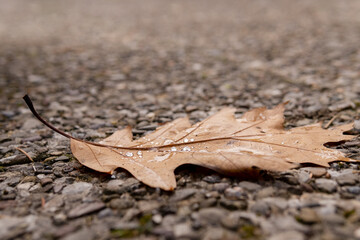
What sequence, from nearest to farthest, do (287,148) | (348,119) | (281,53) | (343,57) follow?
(287,148)
(348,119)
(343,57)
(281,53)

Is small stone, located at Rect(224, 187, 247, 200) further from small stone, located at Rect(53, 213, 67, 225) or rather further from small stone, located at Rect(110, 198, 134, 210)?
small stone, located at Rect(53, 213, 67, 225)

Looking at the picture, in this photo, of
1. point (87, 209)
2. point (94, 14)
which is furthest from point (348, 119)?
point (94, 14)

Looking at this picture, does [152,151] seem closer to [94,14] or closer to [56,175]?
[56,175]

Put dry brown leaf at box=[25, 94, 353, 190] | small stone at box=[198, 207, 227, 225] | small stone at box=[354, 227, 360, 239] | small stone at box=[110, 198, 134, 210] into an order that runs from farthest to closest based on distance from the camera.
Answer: dry brown leaf at box=[25, 94, 353, 190] → small stone at box=[110, 198, 134, 210] → small stone at box=[198, 207, 227, 225] → small stone at box=[354, 227, 360, 239]

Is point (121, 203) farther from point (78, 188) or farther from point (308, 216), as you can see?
point (308, 216)

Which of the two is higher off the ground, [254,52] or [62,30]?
[62,30]

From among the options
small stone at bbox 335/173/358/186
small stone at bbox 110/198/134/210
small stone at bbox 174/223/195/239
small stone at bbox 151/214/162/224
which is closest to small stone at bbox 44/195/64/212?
small stone at bbox 110/198/134/210

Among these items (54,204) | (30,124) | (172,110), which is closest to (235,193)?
(54,204)
